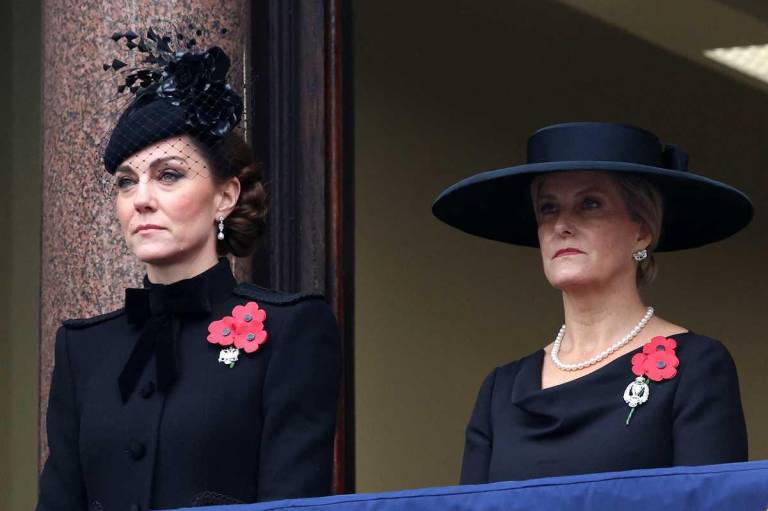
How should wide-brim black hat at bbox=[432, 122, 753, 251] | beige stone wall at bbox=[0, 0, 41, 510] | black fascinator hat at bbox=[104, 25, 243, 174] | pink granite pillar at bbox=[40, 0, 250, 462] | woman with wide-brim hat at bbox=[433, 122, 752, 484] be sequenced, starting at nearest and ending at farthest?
1. woman with wide-brim hat at bbox=[433, 122, 752, 484]
2. black fascinator hat at bbox=[104, 25, 243, 174]
3. wide-brim black hat at bbox=[432, 122, 753, 251]
4. pink granite pillar at bbox=[40, 0, 250, 462]
5. beige stone wall at bbox=[0, 0, 41, 510]

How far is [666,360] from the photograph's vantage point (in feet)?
12.1

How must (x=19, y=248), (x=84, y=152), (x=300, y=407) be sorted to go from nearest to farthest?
1. (x=300, y=407)
2. (x=84, y=152)
3. (x=19, y=248)

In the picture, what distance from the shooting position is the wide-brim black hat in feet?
12.8

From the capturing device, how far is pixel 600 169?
3.82m

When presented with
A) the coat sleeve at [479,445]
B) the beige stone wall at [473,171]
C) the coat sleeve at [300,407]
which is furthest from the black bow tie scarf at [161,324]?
the beige stone wall at [473,171]

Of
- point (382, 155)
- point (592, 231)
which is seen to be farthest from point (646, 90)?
point (592, 231)

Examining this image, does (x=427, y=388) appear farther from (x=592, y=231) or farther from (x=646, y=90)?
(x=592, y=231)

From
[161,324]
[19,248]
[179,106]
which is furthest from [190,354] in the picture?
[19,248]

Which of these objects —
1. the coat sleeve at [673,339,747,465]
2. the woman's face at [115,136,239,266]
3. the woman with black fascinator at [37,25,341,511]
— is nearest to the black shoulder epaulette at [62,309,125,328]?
the woman with black fascinator at [37,25,341,511]

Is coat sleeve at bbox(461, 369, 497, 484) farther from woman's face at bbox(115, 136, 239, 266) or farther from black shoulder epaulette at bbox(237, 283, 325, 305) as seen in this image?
woman's face at bbox(115, 136, 239, 266)

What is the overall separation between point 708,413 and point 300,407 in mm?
804

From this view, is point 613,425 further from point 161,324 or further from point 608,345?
point 161,324

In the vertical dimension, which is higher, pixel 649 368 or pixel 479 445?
pixel 649 368

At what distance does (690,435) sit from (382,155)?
446cm
